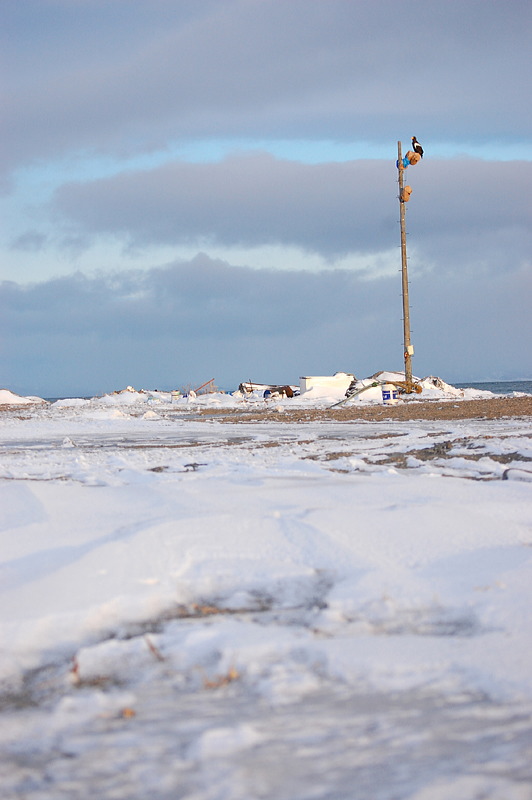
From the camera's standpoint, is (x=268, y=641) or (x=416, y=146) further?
(x=416, y=146)

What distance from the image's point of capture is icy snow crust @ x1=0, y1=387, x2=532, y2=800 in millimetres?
1696

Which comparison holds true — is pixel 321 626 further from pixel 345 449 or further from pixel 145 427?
pixel 145 427

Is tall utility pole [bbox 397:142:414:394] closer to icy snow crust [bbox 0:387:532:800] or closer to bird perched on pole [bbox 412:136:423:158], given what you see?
bird perched on pole [bbox 412:136:423:158]

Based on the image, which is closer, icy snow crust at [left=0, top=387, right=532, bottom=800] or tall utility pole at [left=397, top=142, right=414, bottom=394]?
icy snow crust at [left=0, top=387, right=532, bottom=800]

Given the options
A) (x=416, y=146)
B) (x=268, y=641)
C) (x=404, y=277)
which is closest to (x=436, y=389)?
(x=404, y=277)

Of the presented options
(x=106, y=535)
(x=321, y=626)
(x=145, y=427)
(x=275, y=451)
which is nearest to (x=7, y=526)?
(x=106, y=535)

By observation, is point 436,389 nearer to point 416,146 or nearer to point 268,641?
point 416,146

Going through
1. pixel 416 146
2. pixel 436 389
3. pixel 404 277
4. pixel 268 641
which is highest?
pixel 416 146

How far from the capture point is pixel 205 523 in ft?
12.2

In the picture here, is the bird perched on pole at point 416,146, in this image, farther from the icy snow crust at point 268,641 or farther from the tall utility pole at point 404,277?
the icy snow crust at point 268,641

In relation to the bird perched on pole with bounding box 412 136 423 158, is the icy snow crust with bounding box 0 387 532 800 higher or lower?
lower

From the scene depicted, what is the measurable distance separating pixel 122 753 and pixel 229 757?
0.97 feet

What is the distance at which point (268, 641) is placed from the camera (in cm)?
244

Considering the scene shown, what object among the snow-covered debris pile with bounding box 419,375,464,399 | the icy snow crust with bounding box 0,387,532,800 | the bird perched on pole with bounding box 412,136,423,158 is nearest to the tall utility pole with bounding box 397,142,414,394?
the bird perched on pole with bounding box 412,136,423,158
